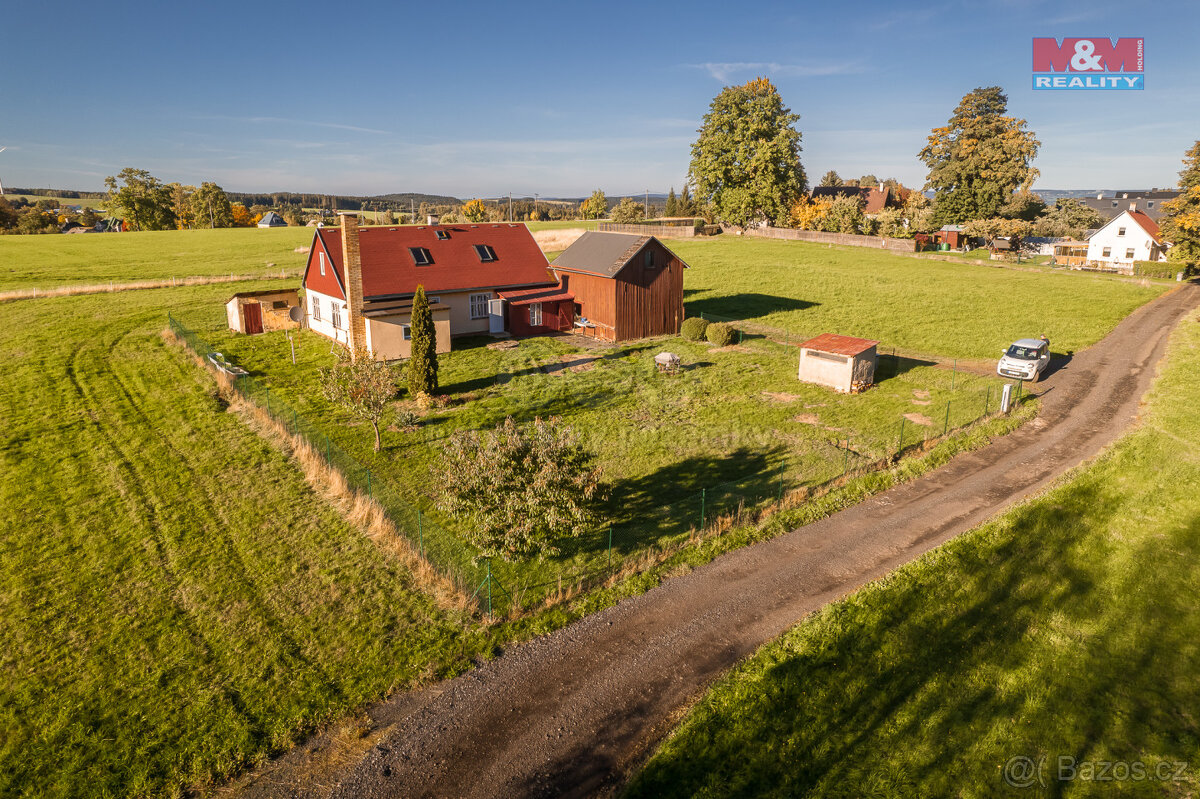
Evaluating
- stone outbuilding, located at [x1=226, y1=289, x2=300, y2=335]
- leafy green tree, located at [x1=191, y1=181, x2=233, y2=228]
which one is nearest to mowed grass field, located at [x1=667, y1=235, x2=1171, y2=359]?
stone outbuilding, located at [x1=226, y1=289, x2=300, y2=335]

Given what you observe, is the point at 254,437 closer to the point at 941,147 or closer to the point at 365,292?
the point at 365,292

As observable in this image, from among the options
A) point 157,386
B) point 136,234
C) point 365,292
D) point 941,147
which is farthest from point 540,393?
point 136,234

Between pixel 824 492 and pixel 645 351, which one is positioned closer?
pixel 824 492

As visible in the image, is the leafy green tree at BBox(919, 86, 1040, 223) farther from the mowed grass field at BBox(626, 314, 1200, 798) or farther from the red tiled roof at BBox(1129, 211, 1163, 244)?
the mowed grass field at BBox(626, 314, 1200, 798)

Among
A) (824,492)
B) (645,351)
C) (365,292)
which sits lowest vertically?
(824,492)

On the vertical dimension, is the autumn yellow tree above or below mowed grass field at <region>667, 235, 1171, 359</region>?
above

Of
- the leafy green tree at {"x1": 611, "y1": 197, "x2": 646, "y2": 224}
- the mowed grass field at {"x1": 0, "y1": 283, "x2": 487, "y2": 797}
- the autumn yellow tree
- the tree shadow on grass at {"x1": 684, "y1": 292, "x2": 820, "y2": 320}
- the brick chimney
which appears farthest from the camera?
the leafy green tree at {"x1": 611, "y1": 197, "x2": 646, "y2": 224}
